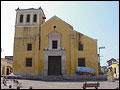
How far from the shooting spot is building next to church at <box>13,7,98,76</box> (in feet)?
81.9

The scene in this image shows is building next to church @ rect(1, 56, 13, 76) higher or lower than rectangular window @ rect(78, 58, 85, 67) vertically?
lower

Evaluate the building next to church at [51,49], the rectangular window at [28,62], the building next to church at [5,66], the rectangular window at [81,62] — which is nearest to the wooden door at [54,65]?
the building next to church at [51,49]

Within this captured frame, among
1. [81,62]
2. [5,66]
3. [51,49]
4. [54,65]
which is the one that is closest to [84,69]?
[81,62]

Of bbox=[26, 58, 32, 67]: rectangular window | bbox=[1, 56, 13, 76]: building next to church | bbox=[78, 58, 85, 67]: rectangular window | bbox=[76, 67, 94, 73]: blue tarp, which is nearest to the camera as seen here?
bbox=[76, 67, 94, 73]: blue tarp

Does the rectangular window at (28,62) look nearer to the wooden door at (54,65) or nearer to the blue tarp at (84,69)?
the wooden door at (54,65)

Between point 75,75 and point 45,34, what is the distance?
754 cm

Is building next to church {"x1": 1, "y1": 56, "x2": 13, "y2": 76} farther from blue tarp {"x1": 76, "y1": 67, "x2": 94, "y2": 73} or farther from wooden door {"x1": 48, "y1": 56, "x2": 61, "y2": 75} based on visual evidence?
blue tarp {"x1": 76, "y1": 67, "x2": 94, "y2": 73}

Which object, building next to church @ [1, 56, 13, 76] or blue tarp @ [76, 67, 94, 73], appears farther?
building next to church @ [1, 56, 13, 76]

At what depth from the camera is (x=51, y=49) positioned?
25.3 meters

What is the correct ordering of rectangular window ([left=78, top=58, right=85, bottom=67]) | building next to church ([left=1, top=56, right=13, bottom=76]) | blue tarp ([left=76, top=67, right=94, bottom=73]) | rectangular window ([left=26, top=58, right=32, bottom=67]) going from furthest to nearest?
building next to church ([left=1, top=56, right=13, bottom=76])
rectangular window ([left=26, top=58, right=32, bottom=67])
rectangular window ([left=78, top=58, right=85, bottom=67])
blue tarp ([left=76, top=67, right=94, bottom=73])

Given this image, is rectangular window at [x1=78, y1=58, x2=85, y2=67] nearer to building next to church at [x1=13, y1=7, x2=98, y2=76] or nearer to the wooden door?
building next to church at [x1=13, y1=7, x2=98, y2=76]

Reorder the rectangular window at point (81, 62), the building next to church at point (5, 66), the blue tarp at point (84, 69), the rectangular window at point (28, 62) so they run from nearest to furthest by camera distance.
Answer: the blue tarp at point (84, 69) → the rectangular window at point (81, 62) → the rectangular window at point (28, 62) → the building next to church at point (5, 66)

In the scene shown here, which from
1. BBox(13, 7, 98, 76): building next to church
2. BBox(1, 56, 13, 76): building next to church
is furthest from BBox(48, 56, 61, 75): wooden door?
BBox(1, 56, 13, 76): building next to church

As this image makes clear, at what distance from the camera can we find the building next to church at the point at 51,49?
81.9 ft
